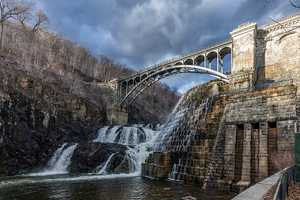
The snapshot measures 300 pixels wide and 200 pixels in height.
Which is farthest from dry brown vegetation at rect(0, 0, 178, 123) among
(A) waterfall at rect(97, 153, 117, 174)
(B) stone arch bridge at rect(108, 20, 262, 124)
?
(A) waterfall at rect(97, 153, 117, 174)

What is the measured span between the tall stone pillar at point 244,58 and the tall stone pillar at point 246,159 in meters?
6.60

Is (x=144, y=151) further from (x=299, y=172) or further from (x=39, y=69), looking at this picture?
(x=39, y=69)

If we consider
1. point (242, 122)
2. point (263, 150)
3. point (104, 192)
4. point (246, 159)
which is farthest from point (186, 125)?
point (104, 192)

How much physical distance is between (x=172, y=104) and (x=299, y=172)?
199 ft

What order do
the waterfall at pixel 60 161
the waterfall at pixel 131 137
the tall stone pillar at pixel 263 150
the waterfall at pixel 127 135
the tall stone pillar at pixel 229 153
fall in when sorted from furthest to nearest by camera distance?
the waterfall at pixel 127 135 → the waterfall at pixel 131 137 → the waterfall at pixel 60 161 → the tall stone pillar at pixel 229 153 → the tall stone pillar at pixel 263 150

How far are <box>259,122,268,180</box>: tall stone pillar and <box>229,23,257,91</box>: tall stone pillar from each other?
6.83 meters

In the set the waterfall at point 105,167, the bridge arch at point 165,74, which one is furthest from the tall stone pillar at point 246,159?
the bridge arch at point 165,74

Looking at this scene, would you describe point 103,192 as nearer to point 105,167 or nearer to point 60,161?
point 105,167

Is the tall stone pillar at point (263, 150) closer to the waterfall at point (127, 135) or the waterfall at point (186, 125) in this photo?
the waterfall at point (186, 125)

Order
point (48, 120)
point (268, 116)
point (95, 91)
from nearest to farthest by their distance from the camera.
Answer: point (268, 116) < point (48, 120) < point (95, 91)

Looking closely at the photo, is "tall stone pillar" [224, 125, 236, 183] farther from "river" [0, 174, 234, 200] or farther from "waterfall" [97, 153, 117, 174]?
"waterfall" [97, 153, 117, 174]

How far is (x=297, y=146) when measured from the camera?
7293mm

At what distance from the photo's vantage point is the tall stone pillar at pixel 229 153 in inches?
529

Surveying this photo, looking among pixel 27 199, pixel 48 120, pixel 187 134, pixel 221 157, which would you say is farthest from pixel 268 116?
pixel 48 120
